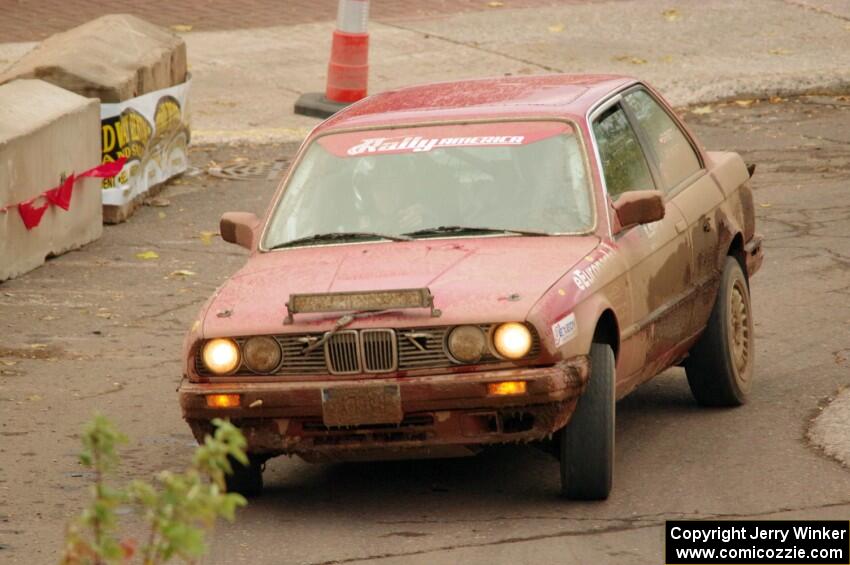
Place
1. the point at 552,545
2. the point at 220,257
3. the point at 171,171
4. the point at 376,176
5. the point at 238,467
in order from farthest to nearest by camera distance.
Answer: the point at 171,171 → the point at 220,257 → the point at 376,176 → the point at 238,467 → the point at 552,545

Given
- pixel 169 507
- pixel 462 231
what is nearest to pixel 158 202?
pixel 462 231

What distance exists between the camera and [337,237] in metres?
7.55

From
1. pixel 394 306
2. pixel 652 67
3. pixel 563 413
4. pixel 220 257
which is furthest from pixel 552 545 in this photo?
pixel 652 67

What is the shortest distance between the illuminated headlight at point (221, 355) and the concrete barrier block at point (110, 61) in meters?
6.69

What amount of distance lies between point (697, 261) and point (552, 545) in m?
2.23

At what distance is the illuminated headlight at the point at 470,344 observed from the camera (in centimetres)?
654

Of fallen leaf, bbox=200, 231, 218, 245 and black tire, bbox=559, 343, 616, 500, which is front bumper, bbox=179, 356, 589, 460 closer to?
black tire, bbox=559, 343, 616, 500

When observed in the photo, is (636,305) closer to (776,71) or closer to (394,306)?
(394,306)

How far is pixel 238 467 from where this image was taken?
23.2 feet

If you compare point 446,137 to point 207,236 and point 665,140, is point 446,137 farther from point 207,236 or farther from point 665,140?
point 207,236

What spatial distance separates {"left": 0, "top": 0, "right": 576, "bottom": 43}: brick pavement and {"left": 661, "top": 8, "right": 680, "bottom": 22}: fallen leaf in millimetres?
1027

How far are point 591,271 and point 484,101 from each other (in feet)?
4.52

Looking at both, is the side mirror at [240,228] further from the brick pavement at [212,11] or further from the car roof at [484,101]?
the brick pavement at [212,11]

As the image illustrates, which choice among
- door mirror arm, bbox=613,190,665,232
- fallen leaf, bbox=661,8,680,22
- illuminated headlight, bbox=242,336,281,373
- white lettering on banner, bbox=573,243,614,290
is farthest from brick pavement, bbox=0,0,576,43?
illuminated headlight, bbox=242,336,281,373
